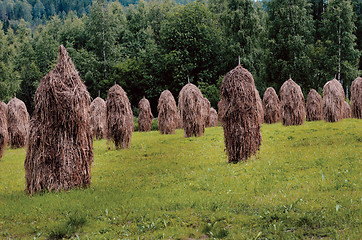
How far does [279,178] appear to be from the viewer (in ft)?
30.8

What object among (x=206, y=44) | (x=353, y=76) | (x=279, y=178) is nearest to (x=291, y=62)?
(x=353, y=76)

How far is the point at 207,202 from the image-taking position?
307 inches

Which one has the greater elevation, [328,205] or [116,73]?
[116,73]

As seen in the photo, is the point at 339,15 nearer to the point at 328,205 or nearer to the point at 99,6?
the point at 99,6

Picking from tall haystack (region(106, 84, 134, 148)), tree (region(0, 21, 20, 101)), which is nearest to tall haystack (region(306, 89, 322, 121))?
tall haystack (region(106, 84, 134, 148))

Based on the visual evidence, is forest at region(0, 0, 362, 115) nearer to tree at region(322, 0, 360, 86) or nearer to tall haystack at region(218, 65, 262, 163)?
tree at region(322, 0, 360, 86)

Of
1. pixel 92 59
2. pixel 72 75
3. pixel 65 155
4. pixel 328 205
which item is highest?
pixel 92 59

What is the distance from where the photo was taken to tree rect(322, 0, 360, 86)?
1620 inches

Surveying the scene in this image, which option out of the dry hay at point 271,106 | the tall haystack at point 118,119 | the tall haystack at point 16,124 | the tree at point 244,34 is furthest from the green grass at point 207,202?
the tree at point 244,34

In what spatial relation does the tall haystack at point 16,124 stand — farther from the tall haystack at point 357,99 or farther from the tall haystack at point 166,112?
the tall haystack at point 357,99

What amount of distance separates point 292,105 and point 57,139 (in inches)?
732

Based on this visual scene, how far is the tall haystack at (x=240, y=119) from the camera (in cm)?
1213

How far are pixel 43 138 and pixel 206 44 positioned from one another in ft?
135

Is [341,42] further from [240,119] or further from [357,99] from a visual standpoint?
[240,119]
